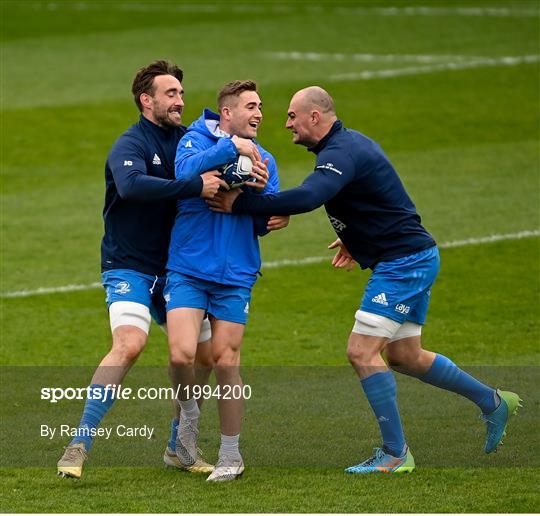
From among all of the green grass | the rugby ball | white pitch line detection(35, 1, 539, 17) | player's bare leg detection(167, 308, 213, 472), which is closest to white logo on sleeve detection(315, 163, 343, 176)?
the rugby ball

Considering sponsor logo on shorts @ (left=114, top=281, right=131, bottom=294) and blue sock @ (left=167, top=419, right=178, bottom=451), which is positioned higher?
sponsor logo on shorts @ (left=114, top=281, right=131, bottom=294)

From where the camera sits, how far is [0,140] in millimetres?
20266

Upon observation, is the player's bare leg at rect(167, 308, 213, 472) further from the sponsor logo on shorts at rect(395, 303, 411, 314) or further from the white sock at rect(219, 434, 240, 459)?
the sponsor logo on shorts at rect(395, 303, 411, 314)

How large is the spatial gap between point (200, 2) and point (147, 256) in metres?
25.6

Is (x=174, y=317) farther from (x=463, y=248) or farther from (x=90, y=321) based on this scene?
(x=463, y=248)

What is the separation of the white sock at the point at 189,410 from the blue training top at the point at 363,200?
122 centimetres

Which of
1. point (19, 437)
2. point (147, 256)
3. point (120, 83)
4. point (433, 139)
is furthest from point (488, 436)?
point (120, 83)

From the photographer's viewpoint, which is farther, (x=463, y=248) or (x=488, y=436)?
(x=463, y=248)

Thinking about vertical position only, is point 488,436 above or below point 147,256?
below

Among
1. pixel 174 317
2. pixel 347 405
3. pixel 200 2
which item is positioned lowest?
pixel 347 405

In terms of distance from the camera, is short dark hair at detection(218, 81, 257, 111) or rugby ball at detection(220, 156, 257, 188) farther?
short dark hair at detection(218, 81, 257, 111)

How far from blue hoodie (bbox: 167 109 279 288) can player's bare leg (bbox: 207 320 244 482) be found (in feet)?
1.00

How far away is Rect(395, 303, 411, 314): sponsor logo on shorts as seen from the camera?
852 centimetres

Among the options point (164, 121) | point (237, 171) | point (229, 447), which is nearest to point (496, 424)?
point (229, 447)
